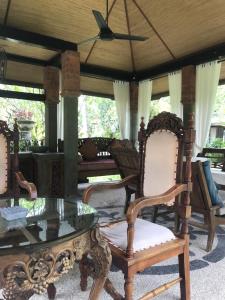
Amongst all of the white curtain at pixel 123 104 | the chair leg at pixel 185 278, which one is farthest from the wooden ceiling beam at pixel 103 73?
the chair leg at pixel 185 278

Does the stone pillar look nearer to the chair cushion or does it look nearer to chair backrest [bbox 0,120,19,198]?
chair backrest [bbox 0,120,19,198]

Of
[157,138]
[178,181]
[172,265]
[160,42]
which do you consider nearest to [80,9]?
[160,42]

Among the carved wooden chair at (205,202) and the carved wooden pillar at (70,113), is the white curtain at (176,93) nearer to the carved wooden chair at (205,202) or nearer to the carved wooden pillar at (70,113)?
the carved wooden pillar at (70,113)

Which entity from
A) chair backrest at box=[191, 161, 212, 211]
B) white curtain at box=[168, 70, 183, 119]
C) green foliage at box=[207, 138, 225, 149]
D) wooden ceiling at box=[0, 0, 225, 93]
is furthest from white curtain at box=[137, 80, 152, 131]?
chair backrest at box=[191, 161, 212, 211]

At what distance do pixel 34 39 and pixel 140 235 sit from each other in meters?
4.08

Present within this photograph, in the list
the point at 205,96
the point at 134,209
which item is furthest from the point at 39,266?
the point at 205,96

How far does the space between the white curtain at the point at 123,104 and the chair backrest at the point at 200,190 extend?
193 inches

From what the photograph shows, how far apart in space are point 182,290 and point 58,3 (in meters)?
4.33

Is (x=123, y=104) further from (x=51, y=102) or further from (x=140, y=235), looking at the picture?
(x=140, y=235)

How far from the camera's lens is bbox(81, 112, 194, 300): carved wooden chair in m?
1.51

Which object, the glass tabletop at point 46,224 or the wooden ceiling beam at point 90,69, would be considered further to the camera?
the wooden ceiling beam at point 90,69

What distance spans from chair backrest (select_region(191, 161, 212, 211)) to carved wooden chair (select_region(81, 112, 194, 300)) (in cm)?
70

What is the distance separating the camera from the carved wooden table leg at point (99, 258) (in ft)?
4.37

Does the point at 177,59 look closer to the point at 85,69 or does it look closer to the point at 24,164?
the point at 85,69
